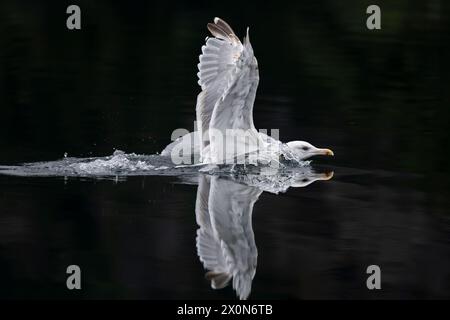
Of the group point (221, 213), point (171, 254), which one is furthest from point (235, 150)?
point (171, 254)

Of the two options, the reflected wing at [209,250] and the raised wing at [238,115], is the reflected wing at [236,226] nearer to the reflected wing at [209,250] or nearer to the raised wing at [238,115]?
the reflected wing at [209,250]

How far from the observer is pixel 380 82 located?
17203mm

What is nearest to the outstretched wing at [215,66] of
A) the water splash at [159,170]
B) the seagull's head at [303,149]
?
the water splash at [159,170]

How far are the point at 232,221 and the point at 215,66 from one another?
6.58 ft

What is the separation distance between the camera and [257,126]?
1360cm

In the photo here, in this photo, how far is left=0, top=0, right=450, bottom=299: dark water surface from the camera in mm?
8148

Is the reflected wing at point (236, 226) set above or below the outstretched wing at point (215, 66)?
below

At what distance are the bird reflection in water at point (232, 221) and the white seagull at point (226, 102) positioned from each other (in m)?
0.31

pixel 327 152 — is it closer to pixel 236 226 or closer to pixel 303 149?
pixel 303 149

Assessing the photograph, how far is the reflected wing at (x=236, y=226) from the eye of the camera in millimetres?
8234

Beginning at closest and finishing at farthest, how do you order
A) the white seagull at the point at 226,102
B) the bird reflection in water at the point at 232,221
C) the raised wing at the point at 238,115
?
the bird reflection in water at the point at 232,221 < the raised wing at the point at 238,115 < the white seagull at the point at 226,102

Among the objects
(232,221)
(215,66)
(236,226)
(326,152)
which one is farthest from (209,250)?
(326,152)

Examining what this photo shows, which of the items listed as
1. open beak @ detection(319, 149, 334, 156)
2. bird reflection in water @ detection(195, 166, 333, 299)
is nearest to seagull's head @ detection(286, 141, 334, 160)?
open beak @ detection(319, 149, 334, 156)

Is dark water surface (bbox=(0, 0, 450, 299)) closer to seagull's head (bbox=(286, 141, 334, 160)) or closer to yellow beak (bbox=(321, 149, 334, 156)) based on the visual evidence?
yellow beak (bbox=(321, 149, 334, 156))
